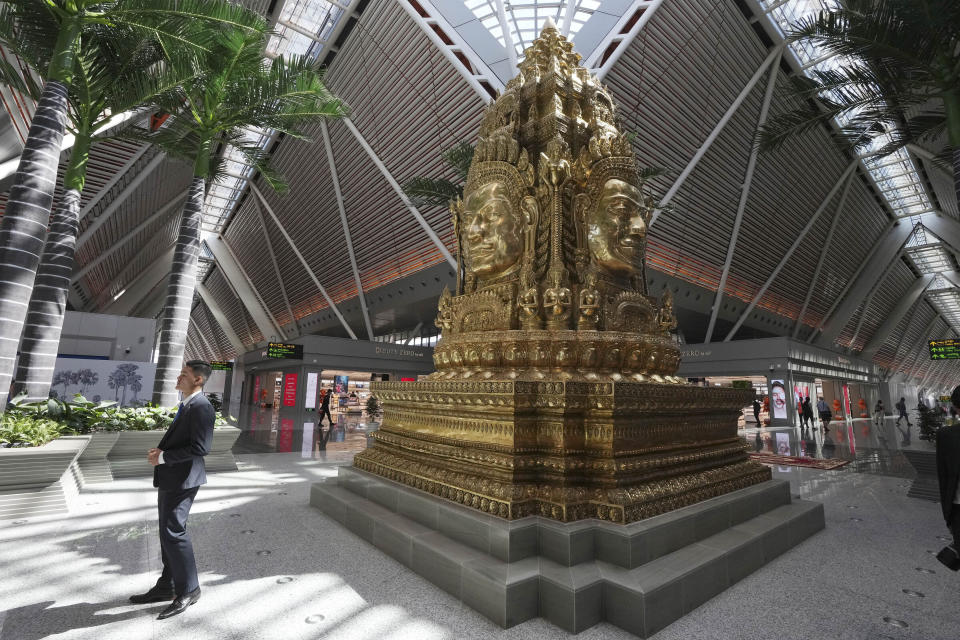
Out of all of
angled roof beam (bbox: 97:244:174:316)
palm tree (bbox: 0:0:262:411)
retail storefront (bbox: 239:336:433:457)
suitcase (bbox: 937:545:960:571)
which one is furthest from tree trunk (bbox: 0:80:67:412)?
angled roof beam (bbox: 97:244:174:316)

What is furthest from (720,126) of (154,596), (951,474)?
(154,596)

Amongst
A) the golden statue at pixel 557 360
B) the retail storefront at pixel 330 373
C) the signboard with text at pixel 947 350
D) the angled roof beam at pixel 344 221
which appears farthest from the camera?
the signboard with text at pixel 947 350

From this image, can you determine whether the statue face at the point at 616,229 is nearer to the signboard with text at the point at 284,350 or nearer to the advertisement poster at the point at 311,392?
the signboard with text at the point at 284,350

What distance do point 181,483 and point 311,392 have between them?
2014cm

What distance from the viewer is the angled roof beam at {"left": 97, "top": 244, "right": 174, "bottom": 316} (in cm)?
2422

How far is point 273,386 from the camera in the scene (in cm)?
2861

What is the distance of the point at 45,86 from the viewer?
5.84 m

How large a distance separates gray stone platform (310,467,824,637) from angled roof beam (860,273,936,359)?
36729mm

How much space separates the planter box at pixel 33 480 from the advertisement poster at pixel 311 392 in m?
17.2

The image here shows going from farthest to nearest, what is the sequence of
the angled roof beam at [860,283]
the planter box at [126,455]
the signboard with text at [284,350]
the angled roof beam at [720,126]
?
the angled roof beam at [860,283], the signboard with text at [284,350], the angled roof beam at [720,126], the planter box at [126,455]

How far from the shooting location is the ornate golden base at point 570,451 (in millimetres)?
2777

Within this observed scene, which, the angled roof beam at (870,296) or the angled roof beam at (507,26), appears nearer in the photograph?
the angled roof beam at (507,26)

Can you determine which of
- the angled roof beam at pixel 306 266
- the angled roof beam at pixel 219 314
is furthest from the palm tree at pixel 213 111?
the angled roof beam at pixel 219 314

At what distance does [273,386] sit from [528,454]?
29.3 metres
